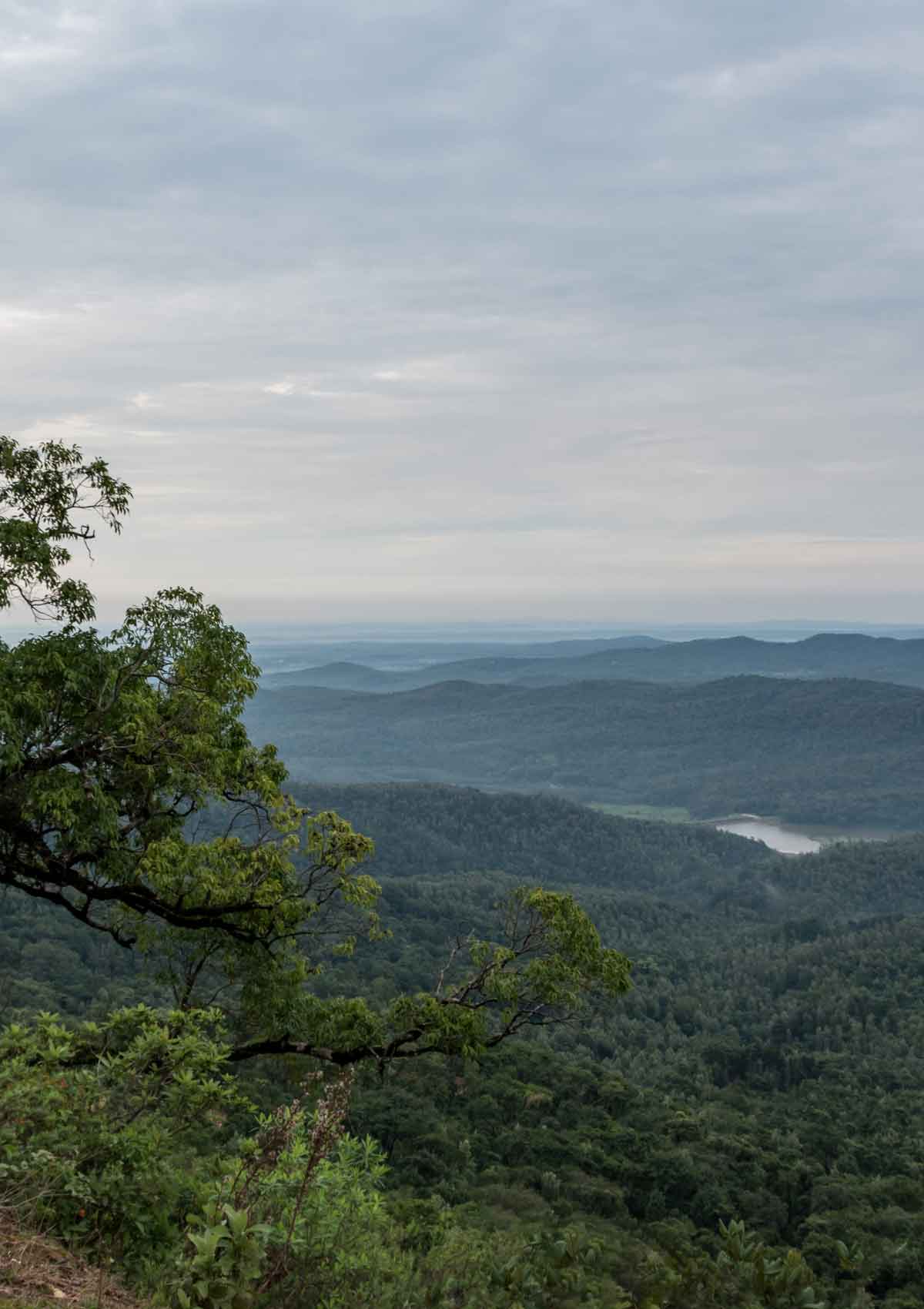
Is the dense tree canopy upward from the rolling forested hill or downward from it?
upward

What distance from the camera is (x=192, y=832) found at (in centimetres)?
1459

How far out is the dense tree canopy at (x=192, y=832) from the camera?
501 inches

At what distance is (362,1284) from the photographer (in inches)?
324

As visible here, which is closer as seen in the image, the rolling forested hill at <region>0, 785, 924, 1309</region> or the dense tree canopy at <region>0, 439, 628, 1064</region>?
the dense tree canopy at <region>0, 439, 628, 1064</region>

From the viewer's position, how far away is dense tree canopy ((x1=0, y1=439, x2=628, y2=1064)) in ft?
41.8

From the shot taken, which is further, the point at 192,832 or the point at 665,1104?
the point at 665,1104

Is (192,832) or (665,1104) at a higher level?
(192,832)

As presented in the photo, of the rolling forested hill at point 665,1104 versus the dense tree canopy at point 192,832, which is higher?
the dense tree canopy at point 192,832

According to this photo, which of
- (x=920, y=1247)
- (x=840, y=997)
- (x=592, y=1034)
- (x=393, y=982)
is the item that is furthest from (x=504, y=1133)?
(x=840, y=997)

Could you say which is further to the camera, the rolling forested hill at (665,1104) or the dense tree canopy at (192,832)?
the rolling forested hill at (665,1104)

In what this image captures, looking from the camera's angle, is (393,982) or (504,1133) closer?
(504,1133)

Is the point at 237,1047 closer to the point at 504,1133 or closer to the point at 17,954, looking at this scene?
the point at 504,1133

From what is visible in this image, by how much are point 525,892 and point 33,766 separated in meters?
8.34

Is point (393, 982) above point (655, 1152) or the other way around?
the other way around
